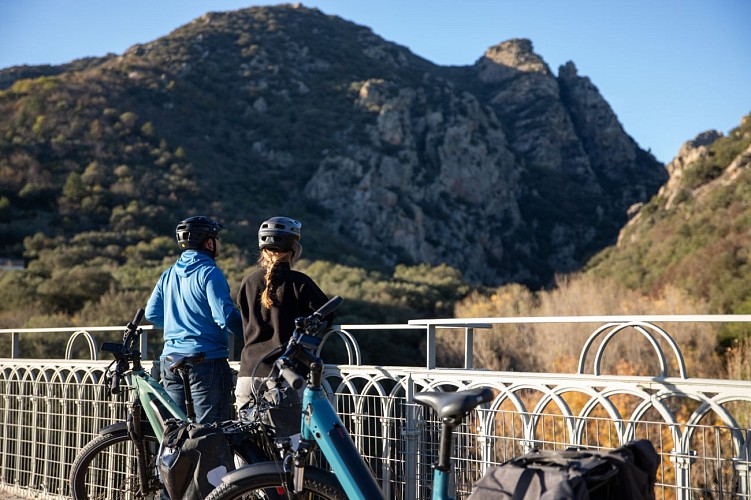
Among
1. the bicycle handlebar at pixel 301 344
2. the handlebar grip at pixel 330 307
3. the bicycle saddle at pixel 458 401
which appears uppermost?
the handlebar grip at pixel 330 307

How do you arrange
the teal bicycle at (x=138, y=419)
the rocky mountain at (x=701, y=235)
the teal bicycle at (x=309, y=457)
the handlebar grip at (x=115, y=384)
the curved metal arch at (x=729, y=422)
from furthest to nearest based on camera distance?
1. the rocky mountain at (x=701, y=235)
2. the handlebar grip at (x=115, y=384)
3. the teal bicycle at (x=138, y=419)
4. the curved metal arch at (x=729, y=422)
5. the teal bicycle at (x=309, y=457)

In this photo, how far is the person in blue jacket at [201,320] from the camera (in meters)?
4.26

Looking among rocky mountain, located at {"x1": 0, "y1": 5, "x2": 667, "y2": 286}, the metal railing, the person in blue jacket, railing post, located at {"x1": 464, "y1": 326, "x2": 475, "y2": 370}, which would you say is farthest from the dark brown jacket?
rocky mountain, located at {"x1": 0, "y1": 5, "x2": 667, "y2": 286}

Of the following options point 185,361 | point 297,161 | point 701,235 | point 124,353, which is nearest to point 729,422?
point 185,361

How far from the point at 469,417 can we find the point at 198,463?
172 cm

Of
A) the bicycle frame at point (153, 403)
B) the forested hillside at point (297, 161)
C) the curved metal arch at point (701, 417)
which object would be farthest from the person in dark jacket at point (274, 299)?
the forested hillside at point (297, 161)

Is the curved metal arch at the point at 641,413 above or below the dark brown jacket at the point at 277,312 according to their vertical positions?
below

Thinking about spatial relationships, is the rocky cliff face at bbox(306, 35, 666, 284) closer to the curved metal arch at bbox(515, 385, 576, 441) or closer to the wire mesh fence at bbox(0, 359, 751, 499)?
the wire mesh fence at bbox(0, 359, 751, 499)

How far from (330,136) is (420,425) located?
60280 millimetres

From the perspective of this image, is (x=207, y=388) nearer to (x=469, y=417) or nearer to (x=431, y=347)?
(x=431, y=347)

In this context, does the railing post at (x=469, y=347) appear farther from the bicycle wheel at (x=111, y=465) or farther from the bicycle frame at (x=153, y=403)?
the bicycle wheel at (x=111, y=465)

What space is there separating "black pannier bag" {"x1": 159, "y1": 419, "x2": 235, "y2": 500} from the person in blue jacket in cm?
77

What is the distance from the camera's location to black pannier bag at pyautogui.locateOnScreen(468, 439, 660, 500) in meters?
2.38

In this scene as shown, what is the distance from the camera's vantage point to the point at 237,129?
6406 centimetres
